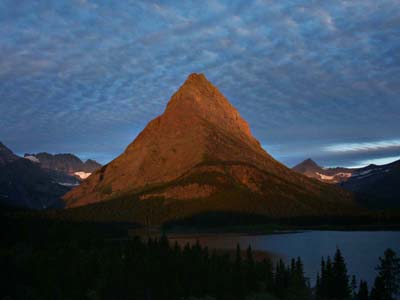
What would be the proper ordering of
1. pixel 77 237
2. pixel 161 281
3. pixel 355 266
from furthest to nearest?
pixel 77 237 < pixel 355 266 < pixel 161 281

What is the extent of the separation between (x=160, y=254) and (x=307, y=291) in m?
35.9

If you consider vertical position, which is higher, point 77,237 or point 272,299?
point 77,237

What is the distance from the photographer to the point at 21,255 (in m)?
130

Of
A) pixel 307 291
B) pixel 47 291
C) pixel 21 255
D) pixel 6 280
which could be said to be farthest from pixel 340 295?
pixel 21 255

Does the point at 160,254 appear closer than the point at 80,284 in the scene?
No

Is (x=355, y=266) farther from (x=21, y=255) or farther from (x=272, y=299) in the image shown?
(x=21, y=255)

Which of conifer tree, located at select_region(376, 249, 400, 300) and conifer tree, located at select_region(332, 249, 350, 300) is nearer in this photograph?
conifer tree, located at select_region(376, 249, 400, 300)

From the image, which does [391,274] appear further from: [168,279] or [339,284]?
[168,279]

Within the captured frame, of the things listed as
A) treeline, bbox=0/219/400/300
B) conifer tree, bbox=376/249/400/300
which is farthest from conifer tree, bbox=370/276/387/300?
conifer tree, bbox=376/249/400/300

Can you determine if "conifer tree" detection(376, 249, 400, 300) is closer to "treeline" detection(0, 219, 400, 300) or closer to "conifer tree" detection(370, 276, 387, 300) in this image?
"treeline" detection(0, 219, 400, 300)

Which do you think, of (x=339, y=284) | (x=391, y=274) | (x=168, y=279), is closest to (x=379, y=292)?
(x=391, y=274)

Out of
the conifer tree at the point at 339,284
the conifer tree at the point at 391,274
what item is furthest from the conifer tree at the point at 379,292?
the conifer tree at the point at 339,284

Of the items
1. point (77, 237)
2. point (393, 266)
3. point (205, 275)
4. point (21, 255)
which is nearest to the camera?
point (393, 266)

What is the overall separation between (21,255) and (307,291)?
66481 millimetres
